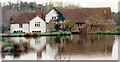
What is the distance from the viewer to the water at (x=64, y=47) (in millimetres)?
2451

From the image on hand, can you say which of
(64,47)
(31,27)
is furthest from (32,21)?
(64,47)

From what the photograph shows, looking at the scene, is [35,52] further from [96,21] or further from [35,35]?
[96,21]

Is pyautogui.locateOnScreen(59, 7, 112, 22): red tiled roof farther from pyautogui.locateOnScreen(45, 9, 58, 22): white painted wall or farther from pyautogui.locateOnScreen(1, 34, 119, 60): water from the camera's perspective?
pyautogui.locateOnScreen(1, 34, 119, 60): water

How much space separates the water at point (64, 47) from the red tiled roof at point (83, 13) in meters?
0.19

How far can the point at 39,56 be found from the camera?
2.45m

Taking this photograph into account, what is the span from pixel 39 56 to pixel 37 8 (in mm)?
506

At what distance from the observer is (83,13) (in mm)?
2635

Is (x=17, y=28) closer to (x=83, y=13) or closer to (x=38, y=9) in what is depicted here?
(x=38, y=9)

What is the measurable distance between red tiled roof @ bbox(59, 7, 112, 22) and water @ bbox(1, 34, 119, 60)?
0.62 ft

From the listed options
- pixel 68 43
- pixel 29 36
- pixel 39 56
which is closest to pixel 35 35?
pixel 29 36

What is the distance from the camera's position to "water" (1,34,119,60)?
245 cm

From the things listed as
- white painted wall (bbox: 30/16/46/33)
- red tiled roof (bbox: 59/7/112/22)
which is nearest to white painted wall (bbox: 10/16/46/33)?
white painted wall (bbox: 30/16/46/33)

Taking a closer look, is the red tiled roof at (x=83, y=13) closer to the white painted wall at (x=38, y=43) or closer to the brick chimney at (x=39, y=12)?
the brick chimney at (x=39, y=12)

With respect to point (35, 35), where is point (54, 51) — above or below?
below
